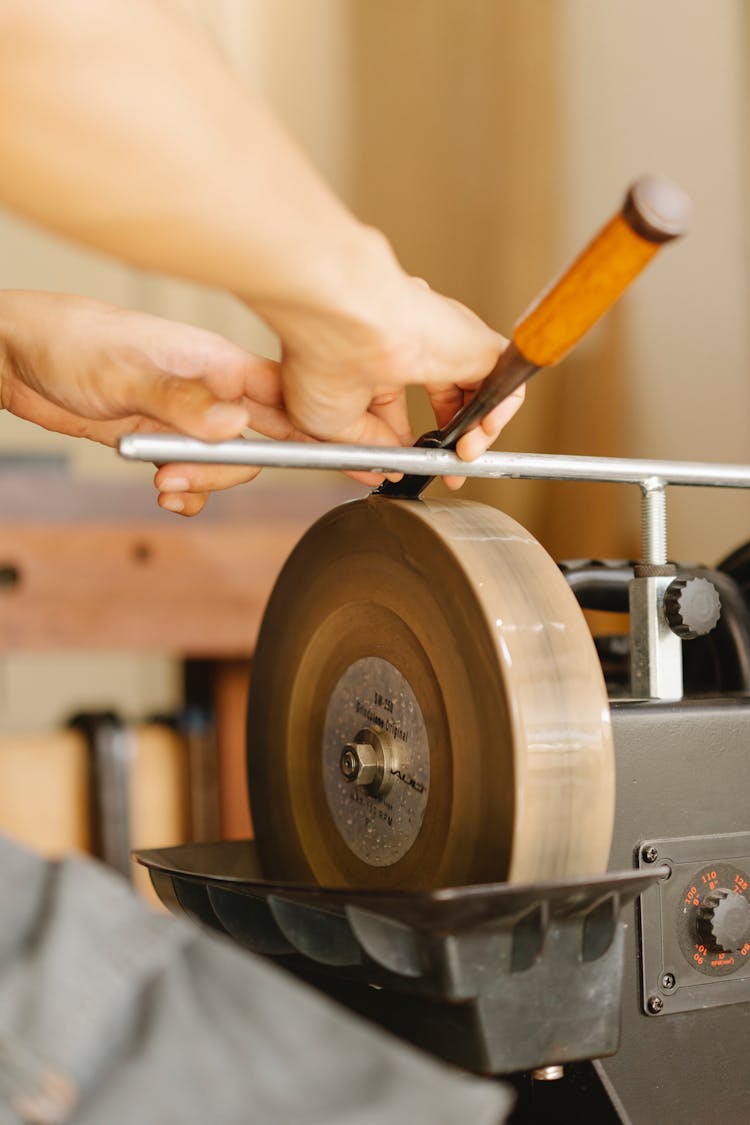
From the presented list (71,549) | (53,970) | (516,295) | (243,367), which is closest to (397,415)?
(243,367)

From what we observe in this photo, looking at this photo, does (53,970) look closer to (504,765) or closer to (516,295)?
(504,765)

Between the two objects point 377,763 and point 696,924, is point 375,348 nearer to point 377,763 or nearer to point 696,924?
point 377,763

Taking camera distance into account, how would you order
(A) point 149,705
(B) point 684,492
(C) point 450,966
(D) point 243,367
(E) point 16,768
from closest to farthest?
(C) point 450,966
(D) point 243,367
(B) point 684,492
(E) point 16,768
(A) point 149,705

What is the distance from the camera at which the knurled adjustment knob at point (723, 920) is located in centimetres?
76

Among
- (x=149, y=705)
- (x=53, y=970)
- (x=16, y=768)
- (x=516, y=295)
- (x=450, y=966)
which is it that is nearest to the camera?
(x=53, y=970)

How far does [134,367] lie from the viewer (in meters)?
0.93

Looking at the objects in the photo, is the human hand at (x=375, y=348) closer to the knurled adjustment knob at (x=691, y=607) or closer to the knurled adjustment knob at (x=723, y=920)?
the knurled adjustment knob at (x=691, y=607)

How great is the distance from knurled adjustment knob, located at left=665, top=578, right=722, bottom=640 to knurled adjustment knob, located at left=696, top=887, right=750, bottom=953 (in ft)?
0.54

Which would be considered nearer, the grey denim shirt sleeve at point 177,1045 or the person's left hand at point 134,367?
the grey denim shirt sleeve at point 177,1045

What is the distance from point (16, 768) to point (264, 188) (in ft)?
5.54

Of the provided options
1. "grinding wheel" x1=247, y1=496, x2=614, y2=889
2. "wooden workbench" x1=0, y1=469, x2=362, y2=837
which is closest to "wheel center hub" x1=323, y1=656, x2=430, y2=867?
"grinding wheel" x1=247, y1=496, x2=614, y2=889

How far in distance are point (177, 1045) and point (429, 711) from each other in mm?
322

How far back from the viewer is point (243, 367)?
0.95 meters

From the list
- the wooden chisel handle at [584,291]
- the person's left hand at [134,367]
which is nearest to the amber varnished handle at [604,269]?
the wooden chisel handle at [584,291]
